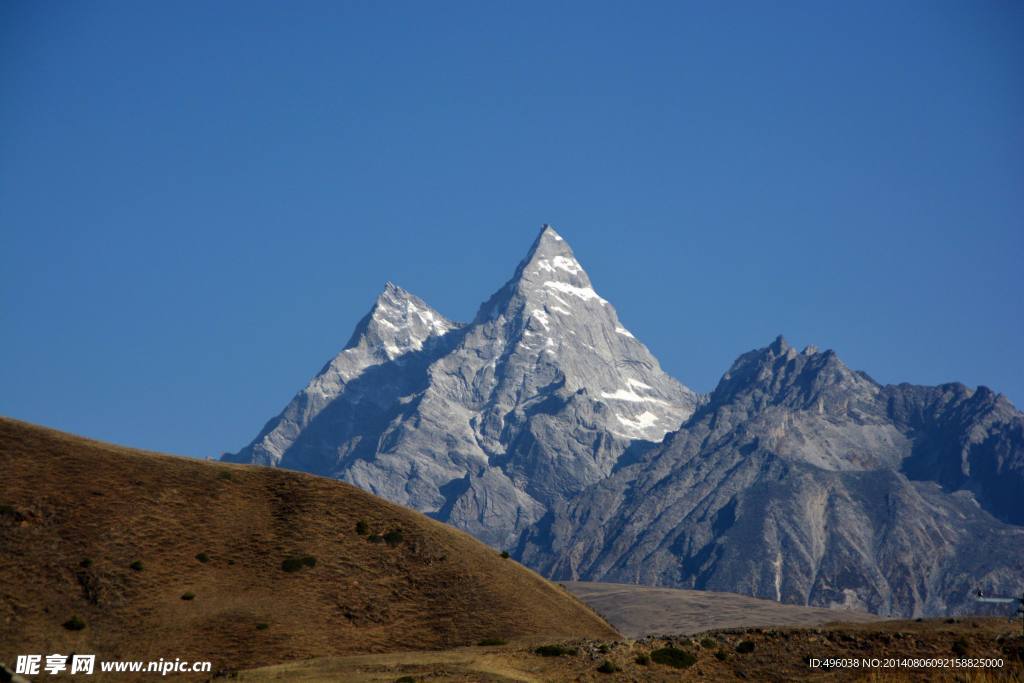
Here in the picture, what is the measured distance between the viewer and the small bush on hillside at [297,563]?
406 feet

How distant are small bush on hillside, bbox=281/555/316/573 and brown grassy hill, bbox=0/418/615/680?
0.46 meters

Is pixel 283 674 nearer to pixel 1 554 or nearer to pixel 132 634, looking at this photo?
pixel 132 634

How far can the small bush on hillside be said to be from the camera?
12388 cm

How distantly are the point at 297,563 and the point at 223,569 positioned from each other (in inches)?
288

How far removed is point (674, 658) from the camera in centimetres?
9469

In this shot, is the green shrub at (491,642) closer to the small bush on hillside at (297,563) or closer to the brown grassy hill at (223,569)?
the brown grassy hill at (223,569)

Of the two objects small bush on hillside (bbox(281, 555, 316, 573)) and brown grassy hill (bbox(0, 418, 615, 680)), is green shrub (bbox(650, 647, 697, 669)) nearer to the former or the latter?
brown grassy hill (bbox(0, 418, 615, 680))

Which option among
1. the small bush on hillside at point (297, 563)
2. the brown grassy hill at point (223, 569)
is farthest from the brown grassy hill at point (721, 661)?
the small bush on hillside at point (297, 563)

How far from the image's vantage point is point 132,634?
10850cm

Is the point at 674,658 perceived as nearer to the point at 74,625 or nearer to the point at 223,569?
the point at 223,569

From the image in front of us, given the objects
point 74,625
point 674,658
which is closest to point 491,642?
point 674,658

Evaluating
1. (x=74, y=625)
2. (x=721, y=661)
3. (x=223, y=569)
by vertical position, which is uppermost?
(x=223, y=569)

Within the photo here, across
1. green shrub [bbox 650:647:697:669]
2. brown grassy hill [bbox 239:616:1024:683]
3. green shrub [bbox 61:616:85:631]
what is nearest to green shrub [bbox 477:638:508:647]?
brown grassy hill [bbox 239:616:1024:683]

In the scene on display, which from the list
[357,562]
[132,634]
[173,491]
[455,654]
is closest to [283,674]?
[455,654]
